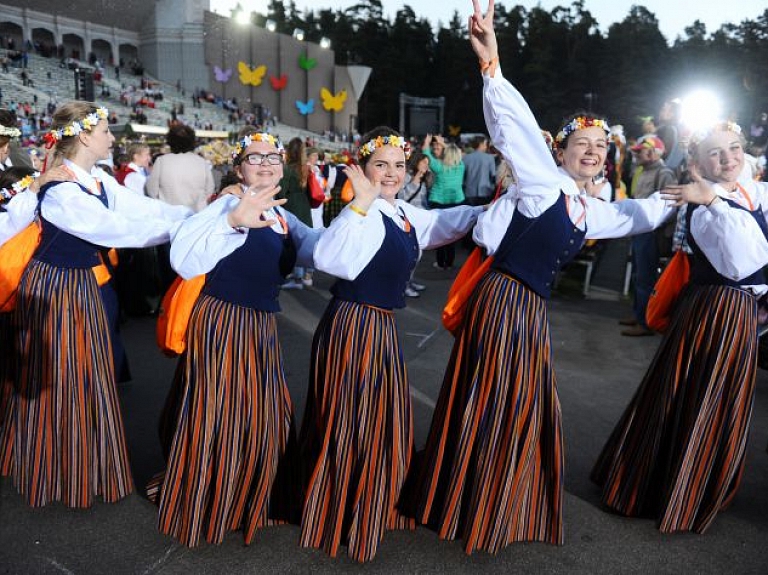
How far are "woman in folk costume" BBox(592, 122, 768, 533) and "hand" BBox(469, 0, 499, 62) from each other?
103cm

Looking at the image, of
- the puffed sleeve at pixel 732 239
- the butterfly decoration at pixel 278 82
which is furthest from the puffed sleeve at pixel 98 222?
the butterfly decoration at pixel 278 82

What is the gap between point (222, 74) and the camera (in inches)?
1421

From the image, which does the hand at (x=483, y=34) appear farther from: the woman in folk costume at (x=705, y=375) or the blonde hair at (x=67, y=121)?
the blonde hair at (x=67, y=121)

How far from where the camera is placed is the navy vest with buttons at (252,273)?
2504 millimetres

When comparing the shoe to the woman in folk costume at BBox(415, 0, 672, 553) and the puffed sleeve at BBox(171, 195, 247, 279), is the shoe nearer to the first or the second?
the woman in folk costume at BBox(415, 0, 672, 553)

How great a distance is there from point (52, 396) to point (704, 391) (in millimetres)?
2905

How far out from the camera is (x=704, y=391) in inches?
109

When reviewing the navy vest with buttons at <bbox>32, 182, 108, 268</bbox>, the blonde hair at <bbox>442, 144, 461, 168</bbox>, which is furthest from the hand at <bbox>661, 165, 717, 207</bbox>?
the blonde hair at <bbox>442, 144, 461, 168</bbox>

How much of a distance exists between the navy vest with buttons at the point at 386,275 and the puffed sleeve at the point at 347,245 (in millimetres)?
86

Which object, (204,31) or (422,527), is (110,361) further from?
(204,31)

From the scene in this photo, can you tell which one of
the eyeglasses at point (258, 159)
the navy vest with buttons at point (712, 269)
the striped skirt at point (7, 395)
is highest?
the eyeglasses at point (258, 159)

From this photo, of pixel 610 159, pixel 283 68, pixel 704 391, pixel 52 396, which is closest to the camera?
pixel 704 391

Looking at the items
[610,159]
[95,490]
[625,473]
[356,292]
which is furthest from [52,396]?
[610,159]

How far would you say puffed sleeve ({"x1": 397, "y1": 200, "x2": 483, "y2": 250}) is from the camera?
2775mm
